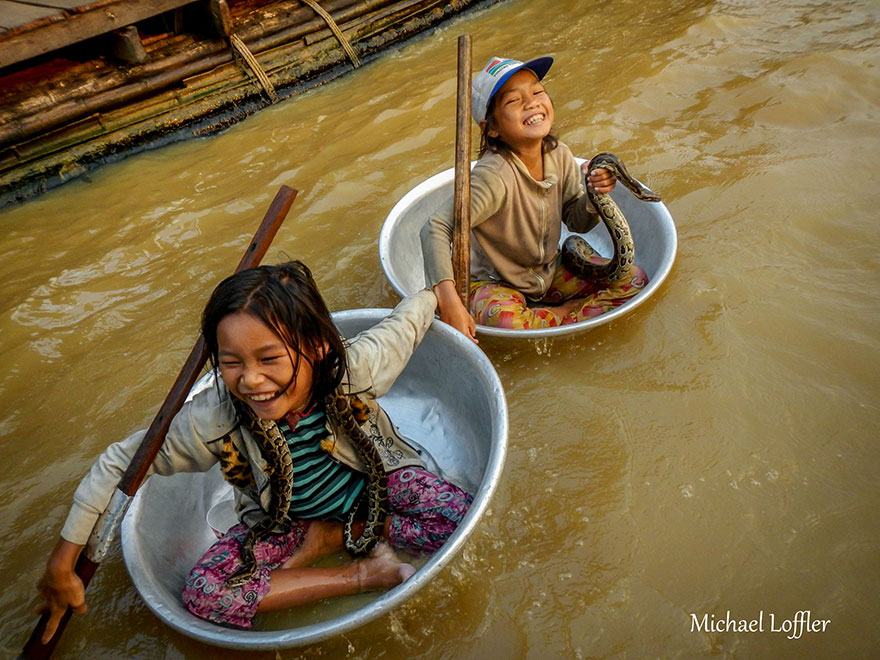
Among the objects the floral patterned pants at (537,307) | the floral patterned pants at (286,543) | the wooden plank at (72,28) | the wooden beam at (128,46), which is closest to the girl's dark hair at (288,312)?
the floral patterned pants at (286,543)

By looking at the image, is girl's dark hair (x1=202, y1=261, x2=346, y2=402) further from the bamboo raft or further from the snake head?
the bamboo raft

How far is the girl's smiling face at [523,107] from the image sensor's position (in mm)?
2145

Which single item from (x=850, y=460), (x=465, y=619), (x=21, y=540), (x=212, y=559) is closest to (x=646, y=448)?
(x=850, y=460)

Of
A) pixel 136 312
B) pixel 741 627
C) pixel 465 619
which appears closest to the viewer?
pixel 741 627

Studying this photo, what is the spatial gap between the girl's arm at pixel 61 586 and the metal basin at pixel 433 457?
0.49ft

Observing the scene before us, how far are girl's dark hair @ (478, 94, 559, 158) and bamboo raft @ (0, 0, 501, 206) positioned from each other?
2.51m

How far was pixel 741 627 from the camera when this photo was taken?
154cm

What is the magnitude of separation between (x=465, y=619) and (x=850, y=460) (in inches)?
46.1

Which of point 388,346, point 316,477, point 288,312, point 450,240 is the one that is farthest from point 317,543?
point 450,240

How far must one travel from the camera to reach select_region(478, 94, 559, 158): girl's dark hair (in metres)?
2.23

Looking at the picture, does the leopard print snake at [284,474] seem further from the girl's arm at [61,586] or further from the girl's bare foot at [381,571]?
the girl's arm at [61,586]

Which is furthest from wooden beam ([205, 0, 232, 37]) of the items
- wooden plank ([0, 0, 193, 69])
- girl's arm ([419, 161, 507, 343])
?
girl's arm ([419, 161, 507, 343])

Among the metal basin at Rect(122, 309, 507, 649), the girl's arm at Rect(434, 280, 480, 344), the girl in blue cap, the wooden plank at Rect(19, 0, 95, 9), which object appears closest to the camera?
the metal basin at Rect(122, 309, 507, 649)

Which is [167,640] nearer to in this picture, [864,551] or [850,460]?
[864,551]
